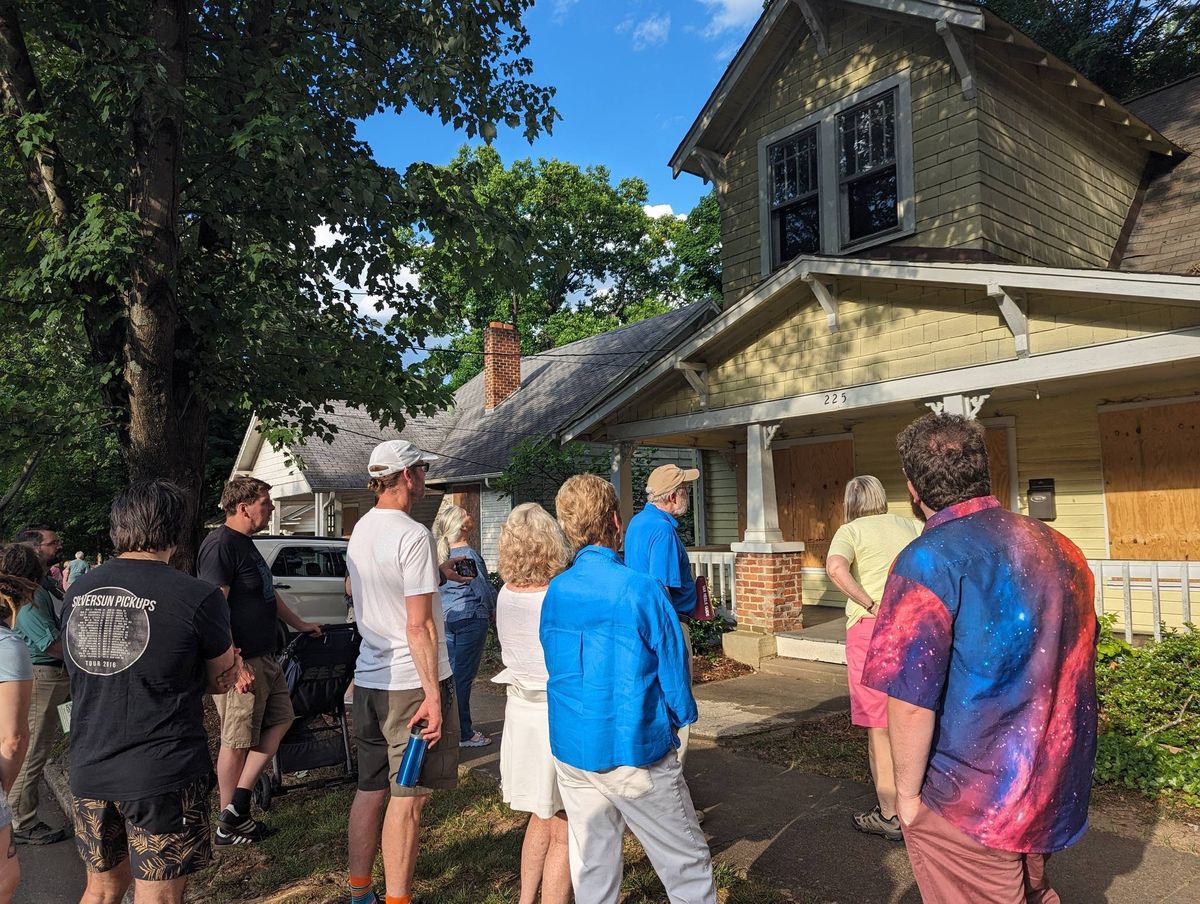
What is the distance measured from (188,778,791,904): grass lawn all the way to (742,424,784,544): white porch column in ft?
16.9

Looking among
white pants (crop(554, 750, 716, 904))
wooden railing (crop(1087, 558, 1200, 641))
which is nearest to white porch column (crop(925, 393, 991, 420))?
wooden railing (crop(1087, 558, 1200, 641))

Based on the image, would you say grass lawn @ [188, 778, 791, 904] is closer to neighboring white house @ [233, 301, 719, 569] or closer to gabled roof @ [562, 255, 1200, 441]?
gabled roof @ [562, 255, 1200, 441]

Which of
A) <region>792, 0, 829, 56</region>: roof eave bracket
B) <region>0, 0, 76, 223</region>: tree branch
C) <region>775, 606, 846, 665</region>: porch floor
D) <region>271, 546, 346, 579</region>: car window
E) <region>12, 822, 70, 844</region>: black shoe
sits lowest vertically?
<region>12, 822, 70, 844</region>: black shoe

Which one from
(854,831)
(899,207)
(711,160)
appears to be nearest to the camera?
(854,831)

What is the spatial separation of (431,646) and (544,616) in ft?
2.20

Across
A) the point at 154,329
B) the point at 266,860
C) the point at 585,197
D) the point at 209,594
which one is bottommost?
the point at 266,860

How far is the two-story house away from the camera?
25.0 ft

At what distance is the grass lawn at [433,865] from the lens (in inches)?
149

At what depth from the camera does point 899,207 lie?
32.6 feet

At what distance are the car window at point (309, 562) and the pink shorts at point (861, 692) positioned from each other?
31.6 ft

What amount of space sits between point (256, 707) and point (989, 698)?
411cm

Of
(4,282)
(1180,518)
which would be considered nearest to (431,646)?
(4,282)

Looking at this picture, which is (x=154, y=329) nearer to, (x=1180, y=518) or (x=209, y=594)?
(x=209, y=594)

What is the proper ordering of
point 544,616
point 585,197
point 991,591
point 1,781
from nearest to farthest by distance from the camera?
point 991,591 < point 1,781 < point 544,616 < point 585,197
